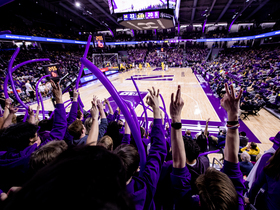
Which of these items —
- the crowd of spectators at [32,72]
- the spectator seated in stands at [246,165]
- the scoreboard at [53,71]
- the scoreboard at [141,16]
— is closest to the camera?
the spectator seated in stands at [246,165]

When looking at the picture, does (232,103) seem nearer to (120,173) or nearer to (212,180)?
(212,180)

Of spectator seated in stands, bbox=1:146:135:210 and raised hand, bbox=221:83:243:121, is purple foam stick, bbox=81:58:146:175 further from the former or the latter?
raised hand, bbox=221:83:243:121

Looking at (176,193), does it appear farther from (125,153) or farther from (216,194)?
(125,153)

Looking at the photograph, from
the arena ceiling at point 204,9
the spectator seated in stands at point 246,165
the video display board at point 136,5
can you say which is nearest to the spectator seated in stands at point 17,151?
the spectator seated in stands at point 246,165

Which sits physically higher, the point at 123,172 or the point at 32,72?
the point at 32,72

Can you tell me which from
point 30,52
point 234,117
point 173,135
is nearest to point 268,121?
point 234,117

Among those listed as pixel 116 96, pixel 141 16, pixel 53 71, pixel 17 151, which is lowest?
pixel 17 151

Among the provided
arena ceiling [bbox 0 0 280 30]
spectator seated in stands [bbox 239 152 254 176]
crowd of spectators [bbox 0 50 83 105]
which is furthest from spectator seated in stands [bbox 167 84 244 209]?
arena ceiling [bbox 0 0 280 30]

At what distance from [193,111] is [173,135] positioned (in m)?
8.62

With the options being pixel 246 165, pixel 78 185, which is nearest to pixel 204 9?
pixel 246 165

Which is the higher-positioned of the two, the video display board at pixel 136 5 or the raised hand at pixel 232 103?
the video display board at pixel 136 5

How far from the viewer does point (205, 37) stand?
36.0m

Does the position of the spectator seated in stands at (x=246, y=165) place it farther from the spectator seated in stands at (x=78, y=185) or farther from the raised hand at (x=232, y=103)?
the spectator seated in stands at (x=78, y=185)

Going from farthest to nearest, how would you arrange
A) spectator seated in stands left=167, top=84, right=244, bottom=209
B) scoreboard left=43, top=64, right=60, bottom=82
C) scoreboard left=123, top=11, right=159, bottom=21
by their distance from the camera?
scoreboard left=123, top=11, right=159, bottom=21, scoreboard left=43, top=64, right=60, bottom=82, spectator seated in stands left=167, top=84, right=244, bottom=209
